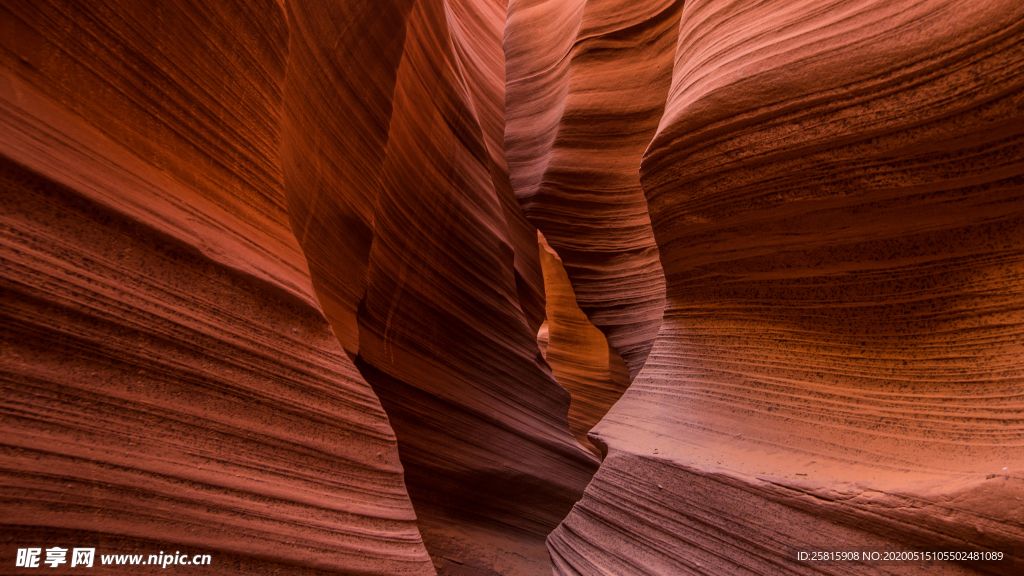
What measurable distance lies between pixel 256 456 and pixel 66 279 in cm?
56

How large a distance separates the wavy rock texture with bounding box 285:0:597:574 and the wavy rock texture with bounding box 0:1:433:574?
0.64 m

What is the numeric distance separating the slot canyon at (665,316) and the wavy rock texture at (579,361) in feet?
13.0

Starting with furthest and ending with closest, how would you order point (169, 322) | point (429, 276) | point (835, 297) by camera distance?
point (429, 276) < point (835, 297) < point (169, 322)

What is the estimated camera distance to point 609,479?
205cm

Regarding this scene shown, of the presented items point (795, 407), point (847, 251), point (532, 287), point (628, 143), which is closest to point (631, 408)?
point (795, 407)

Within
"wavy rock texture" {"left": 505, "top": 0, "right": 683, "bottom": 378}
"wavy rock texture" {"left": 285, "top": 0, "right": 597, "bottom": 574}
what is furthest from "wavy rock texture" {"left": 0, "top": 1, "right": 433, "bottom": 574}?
"wavy rock texture" {"left": 505, "top": 0, "right": 683, "bottom": 378}

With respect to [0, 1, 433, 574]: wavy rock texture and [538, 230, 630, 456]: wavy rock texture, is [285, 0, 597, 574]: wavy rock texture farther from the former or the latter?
[538, 230, 630, 456]: wavy rock texture

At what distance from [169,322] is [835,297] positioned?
1871mm

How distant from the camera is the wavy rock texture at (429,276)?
8.06 feet

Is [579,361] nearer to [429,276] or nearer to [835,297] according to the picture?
[429,276]

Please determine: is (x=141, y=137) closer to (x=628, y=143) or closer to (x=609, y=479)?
(x=609, y=479)

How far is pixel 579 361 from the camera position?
6.73m

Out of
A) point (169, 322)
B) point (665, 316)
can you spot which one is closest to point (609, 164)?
point (665, 316)

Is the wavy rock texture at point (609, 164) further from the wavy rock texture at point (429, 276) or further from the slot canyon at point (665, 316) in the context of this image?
the slot canyon at point (665, 316)
